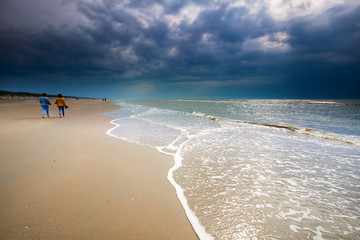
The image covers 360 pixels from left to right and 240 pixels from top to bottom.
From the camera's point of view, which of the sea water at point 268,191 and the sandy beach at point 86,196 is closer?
the sandy beach at point 86,196

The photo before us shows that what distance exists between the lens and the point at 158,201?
10.0ft

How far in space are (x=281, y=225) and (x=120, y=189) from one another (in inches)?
120

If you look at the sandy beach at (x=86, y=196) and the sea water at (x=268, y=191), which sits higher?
the sandy beach at (x=86, y=196)

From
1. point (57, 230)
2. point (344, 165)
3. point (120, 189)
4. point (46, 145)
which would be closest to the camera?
point (57, 230)

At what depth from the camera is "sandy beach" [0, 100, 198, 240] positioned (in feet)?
7.41

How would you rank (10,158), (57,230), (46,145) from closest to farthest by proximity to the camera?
(57,230) → (10,158) → (46,145)

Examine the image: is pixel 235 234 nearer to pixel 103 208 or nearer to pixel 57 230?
pixel 103 208

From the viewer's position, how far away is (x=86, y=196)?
3037 millimetres

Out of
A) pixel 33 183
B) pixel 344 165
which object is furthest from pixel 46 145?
pixel 344 165

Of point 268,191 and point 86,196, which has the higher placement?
point 86,196

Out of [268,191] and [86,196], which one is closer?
[86,196]

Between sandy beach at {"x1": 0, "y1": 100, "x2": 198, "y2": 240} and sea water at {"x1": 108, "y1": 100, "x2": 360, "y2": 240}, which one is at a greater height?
sandy beach at {"x1": 0, "y1": 100, "x2": 198, "y2": 240}

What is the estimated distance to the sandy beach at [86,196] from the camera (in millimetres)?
2258

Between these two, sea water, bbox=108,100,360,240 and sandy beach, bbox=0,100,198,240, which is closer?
sandy beach, bbox=0,100,198,240
